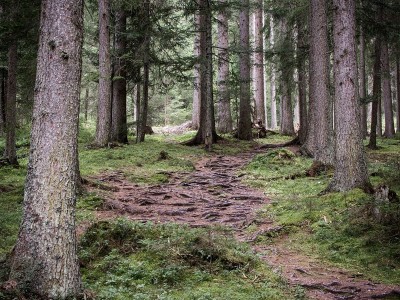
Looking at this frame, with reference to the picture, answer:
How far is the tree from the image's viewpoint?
4516mm

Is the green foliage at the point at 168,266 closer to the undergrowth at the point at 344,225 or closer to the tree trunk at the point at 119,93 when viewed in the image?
the undergrowth at the point at 344,225

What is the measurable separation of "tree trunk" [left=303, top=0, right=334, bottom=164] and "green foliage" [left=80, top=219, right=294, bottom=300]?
6.70 m

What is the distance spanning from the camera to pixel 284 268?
6.15 m

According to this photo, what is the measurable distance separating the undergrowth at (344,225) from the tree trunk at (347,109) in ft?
1.62

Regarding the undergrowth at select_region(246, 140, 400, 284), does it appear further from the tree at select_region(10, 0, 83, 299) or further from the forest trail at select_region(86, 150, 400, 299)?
the tree at select_region(10, 0, 83, 299)

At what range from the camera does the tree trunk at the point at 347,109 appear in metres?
8.77

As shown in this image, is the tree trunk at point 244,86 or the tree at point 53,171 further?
the tree trunk at point 244,86

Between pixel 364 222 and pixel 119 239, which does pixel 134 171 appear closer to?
pixel 119 239

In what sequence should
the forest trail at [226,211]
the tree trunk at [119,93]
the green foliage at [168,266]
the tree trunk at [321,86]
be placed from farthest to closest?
the tree trunk at [119,93] < the tree trunk at [321,86] < the forest trail at [226,211] < the green foliage at [168,266]

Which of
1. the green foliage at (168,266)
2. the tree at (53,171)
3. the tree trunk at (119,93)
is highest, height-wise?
the tree trunk at (119,93)

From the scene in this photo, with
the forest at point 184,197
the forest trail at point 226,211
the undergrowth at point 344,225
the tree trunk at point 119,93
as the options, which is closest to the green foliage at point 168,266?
the forest at point 184,197

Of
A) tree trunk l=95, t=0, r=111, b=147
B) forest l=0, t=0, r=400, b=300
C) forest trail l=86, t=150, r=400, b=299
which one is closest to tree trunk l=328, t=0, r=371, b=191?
forest l=0, t=0, r=400, b=300

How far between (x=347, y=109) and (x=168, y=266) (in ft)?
17.2

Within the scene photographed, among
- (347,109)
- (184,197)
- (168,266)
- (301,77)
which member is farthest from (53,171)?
(301,77)
